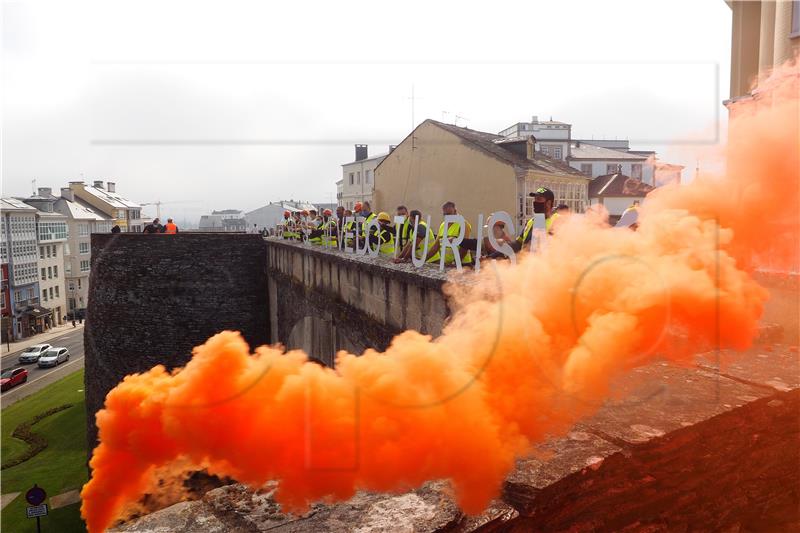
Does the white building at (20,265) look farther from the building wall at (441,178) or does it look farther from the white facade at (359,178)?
the building wall at (441,178)

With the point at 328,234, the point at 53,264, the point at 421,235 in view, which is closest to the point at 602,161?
the point at 328,234

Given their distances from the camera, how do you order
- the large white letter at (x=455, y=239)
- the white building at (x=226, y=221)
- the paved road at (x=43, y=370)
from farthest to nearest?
the white building at (x=226, y=221) → the paved road at (x=43, y=370) → the large white letter at (x=455, y=239)

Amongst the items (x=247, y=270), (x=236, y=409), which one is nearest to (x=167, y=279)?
(x=247, y=270)

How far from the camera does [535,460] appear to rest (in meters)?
3.26

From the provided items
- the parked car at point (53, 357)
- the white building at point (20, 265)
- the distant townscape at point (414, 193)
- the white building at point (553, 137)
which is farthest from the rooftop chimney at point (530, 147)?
the white building at point (20, 265)

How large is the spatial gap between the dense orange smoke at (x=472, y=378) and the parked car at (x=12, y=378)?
4312 cm

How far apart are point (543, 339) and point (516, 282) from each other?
111 centimetres

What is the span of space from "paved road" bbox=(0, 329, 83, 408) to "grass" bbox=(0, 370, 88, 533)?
2035mm

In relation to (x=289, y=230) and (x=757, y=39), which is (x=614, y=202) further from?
(x=289, y=230)

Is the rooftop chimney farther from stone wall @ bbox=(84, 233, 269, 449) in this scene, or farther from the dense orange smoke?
the dense orange smoke

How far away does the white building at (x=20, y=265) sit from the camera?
168 ft

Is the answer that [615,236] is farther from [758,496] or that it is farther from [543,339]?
[758,496]

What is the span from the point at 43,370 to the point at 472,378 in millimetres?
49985

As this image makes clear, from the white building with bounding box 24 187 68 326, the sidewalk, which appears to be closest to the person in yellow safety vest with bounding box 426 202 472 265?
the sidewalk
